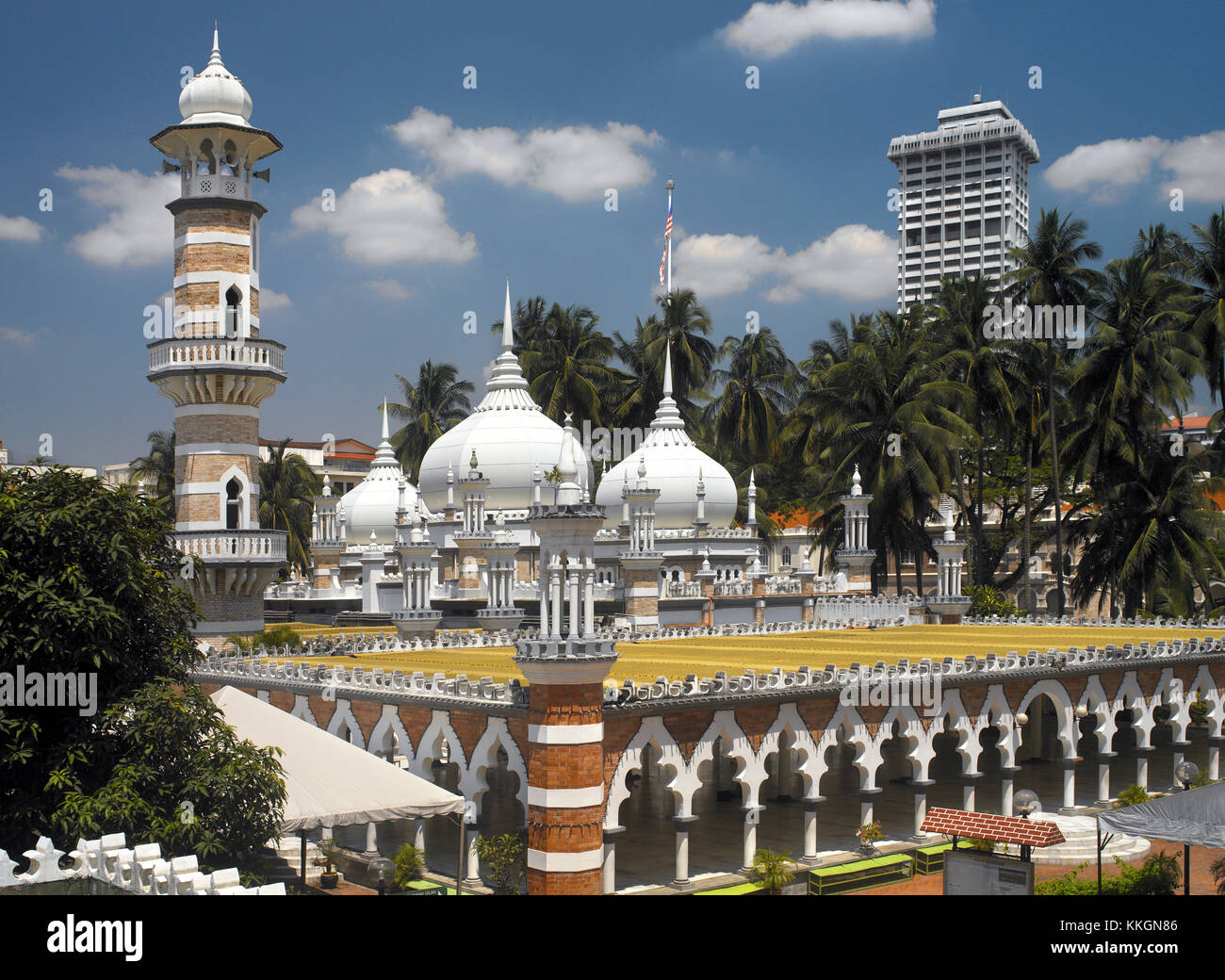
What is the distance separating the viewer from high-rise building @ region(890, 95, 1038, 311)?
189 metres

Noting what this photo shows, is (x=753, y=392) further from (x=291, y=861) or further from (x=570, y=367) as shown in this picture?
(x=291, y=861)

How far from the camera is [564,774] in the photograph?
65.1ft

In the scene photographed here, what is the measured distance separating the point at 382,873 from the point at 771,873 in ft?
22.0

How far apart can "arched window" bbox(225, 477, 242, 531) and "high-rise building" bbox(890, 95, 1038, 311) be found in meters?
165

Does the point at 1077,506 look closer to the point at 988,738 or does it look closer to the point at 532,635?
the point at 988,738

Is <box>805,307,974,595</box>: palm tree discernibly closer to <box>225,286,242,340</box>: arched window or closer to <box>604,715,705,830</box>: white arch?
<box>225,286,242,340</box>: arched window

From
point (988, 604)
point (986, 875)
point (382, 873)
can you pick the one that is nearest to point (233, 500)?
point (382, 873)

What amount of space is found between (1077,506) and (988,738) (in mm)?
18928

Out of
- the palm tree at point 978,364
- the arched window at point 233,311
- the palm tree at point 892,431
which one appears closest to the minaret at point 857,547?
the palm tree at point 892,431

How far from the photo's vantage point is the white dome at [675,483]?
2156 inches

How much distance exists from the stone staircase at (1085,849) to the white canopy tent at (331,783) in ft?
39.7

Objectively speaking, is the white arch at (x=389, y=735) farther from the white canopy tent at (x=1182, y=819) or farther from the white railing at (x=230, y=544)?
the white canopy tent at (x=1182, y=819)

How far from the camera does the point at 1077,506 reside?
57000 mm
